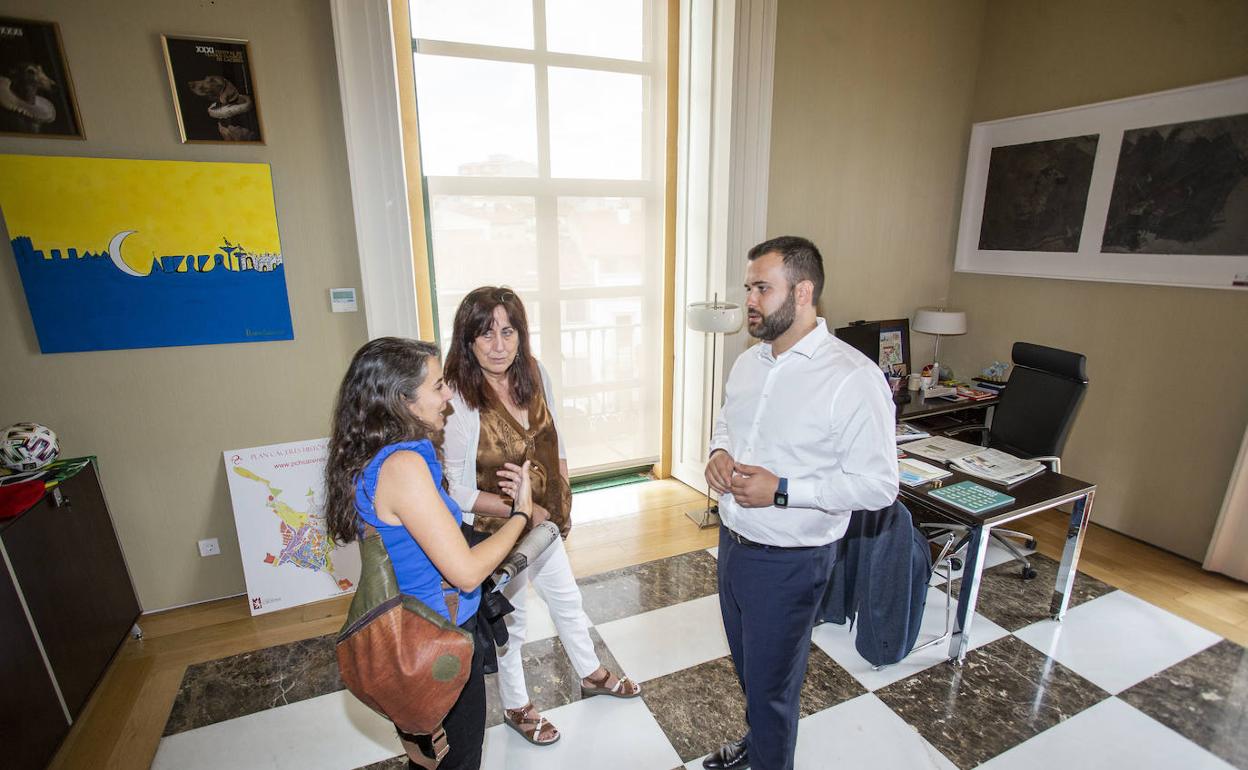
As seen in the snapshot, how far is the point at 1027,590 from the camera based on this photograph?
2994mm

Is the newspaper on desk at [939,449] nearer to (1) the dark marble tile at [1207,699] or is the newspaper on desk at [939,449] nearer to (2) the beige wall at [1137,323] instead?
(1) the dark marble tile at [1207,699]

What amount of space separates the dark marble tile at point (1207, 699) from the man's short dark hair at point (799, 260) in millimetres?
Result: 2218

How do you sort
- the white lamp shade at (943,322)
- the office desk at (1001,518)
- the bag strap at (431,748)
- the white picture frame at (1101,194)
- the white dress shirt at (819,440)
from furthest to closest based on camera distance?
the white lamp shade at (943,322) < the white picture frame at (1101,194) < the office desk at (1001,518) < the white dress shirt at (819,440) < the bag strap at (431,748)

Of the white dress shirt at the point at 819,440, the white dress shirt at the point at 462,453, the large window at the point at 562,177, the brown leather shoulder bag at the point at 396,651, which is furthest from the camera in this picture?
the large window at the point at 562,177

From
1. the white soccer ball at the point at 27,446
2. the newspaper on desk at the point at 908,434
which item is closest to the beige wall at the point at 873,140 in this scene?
the newspaper on desk at the point at 908,434

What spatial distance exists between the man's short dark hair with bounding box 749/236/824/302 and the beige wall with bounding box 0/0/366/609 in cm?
216

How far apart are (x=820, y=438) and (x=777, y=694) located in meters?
0.77

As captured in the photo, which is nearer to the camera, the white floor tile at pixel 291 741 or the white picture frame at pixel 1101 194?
the white floor tile at pixel 291 741

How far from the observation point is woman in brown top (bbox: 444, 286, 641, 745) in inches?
72.2

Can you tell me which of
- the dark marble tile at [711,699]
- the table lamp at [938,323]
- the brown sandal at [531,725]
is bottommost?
the dark marble tile at [711,699]

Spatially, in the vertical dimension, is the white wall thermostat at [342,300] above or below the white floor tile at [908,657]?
above

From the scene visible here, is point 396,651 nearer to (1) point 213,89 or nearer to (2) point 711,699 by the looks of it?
(2) point 711,699

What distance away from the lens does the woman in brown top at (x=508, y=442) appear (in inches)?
72.2

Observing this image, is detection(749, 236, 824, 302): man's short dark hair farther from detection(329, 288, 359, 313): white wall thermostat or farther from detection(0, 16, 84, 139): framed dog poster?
detection(0, 16, 84, 139): framed dog poster
